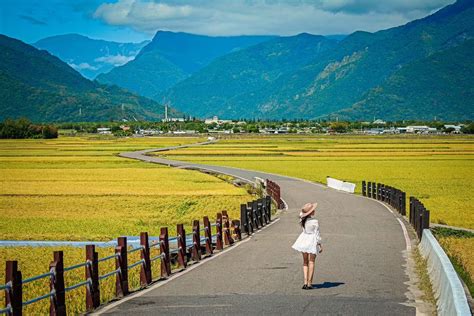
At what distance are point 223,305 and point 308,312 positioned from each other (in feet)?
4.90

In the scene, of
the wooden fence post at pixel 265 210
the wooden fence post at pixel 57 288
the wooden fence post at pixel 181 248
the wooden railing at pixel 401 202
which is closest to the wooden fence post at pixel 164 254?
the wooden fence post at pixel 181 248

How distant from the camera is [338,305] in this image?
12.5m

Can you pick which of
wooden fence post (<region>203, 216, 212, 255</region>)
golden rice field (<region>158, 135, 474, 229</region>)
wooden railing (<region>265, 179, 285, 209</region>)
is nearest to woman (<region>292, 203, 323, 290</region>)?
wooden fence post (<region>203, 216, 212, 255</region>)

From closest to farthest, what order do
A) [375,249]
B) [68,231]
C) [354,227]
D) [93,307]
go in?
[93,307] → [375,249] → [354,227] → [68,231]

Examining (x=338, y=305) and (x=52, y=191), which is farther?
(x=52, y=191)

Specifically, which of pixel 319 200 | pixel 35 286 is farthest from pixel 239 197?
pixel 35 286

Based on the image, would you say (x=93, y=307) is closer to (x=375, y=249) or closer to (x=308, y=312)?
(x=308, y=312)

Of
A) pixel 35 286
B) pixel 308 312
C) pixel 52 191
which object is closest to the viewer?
pixel 308 312

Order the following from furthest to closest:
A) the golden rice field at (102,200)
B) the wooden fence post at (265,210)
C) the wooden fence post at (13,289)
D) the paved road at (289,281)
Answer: the golden rice field at (102,200), the wooden fence post at (265,210), the paved road at (289,281), the wooden fence post at (13,289)

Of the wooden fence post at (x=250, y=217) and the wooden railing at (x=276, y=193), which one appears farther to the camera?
the wooden railing at (x=276, y=193)

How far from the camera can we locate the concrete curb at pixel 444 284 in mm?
9812

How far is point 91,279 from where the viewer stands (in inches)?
507

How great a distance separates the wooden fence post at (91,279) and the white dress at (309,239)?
3581 mm

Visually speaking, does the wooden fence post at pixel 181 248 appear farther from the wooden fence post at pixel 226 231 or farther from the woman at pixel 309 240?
the woman at pixel 309 240
